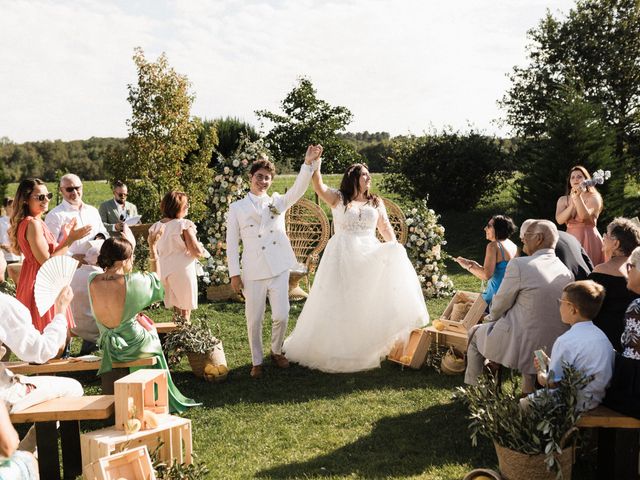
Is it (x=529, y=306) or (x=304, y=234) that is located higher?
(x=304, y=234)

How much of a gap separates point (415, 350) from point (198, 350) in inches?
90.5

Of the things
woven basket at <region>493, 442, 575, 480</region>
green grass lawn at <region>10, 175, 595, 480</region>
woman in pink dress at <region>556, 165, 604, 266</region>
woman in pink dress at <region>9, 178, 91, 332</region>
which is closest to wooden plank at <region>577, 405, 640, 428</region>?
woven basket at <region>493, 442, 575, 480</region>

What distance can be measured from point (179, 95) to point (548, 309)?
37.8ft

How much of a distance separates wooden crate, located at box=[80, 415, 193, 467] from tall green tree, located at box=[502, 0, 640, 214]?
53.2 feet

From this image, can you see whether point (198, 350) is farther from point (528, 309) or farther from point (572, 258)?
point (572, 258)

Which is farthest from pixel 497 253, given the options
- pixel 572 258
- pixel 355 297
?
pixel 355 297

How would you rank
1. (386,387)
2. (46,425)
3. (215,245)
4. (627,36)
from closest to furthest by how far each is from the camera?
(46,425) < (386,387) < (215,245) < (627,36)

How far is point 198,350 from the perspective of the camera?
6.46 metres

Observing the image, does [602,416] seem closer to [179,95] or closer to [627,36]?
[179,95]

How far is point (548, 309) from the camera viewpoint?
4891 millimetres

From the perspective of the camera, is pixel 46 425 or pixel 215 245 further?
pixel 215 245

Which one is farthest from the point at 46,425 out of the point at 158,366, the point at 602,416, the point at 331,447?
the point at 602,416

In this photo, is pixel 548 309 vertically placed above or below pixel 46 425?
above

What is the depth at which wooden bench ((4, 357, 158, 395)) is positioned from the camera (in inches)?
201
